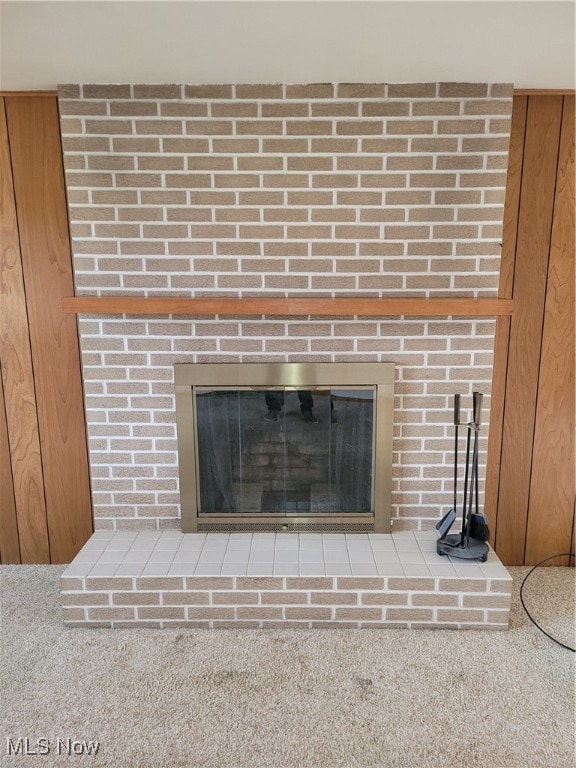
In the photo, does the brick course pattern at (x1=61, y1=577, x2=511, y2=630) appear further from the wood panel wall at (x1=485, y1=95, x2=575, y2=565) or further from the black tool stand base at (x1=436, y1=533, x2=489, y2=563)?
the wood panel wall at (x1=485, y1=95, x2=575, y2=565)

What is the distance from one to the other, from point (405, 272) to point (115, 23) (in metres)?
1.32

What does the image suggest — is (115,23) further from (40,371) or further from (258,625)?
(258,625)

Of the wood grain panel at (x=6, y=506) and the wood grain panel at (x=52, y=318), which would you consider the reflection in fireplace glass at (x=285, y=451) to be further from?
the wood grain panel at (x=6, y=506)

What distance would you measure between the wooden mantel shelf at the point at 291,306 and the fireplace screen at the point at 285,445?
0.24 meters

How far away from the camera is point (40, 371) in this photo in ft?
7.82

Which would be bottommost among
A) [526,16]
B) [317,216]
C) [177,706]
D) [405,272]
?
[177,706]

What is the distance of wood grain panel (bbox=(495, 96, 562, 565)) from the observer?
2201mm

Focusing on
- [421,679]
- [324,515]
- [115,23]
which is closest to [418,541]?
[324,515]

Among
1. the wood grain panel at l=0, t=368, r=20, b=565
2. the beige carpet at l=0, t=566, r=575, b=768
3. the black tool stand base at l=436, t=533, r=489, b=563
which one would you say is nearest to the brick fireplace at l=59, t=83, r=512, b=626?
the black tool stand base at l=436, t=533, r=489, b=563

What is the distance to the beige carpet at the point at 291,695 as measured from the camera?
1542 mm

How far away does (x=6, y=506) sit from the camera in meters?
2.49

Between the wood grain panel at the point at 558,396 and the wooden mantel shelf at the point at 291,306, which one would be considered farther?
the wood grain panel at the point at 558,396

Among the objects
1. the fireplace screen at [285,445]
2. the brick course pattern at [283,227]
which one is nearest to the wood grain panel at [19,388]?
the brick course pattern at [283,227]

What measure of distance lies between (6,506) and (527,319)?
2.53 m
